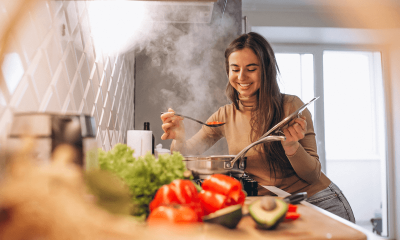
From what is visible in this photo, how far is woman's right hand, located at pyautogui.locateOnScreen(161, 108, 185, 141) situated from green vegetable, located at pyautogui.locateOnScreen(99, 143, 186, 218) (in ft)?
2.36

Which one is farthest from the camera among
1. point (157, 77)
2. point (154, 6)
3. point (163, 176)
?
point (157, 77)

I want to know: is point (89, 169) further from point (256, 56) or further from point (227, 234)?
point (256, 56)

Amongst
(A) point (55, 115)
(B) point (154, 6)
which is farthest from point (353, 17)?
(A) point (55, 115)

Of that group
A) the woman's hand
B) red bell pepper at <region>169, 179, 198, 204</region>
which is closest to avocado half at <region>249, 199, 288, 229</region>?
red bell pepper at <region>169, 179, 198, 204</region>

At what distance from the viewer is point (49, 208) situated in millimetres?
281

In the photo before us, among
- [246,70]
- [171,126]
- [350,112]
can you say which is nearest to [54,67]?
[171,126]

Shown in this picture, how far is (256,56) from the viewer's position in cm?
146

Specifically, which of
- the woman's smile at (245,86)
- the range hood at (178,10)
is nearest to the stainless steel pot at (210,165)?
the range hood at (178,10)

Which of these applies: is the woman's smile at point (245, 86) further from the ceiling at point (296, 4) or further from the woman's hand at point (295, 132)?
the ceiling at point (296, 4)

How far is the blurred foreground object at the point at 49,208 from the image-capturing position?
270 mm

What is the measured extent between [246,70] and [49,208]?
1.35 meters

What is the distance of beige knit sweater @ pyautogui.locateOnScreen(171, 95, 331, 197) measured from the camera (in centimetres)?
119

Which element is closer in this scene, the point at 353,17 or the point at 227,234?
the point at 227,234

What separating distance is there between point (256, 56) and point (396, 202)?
3385 mm
